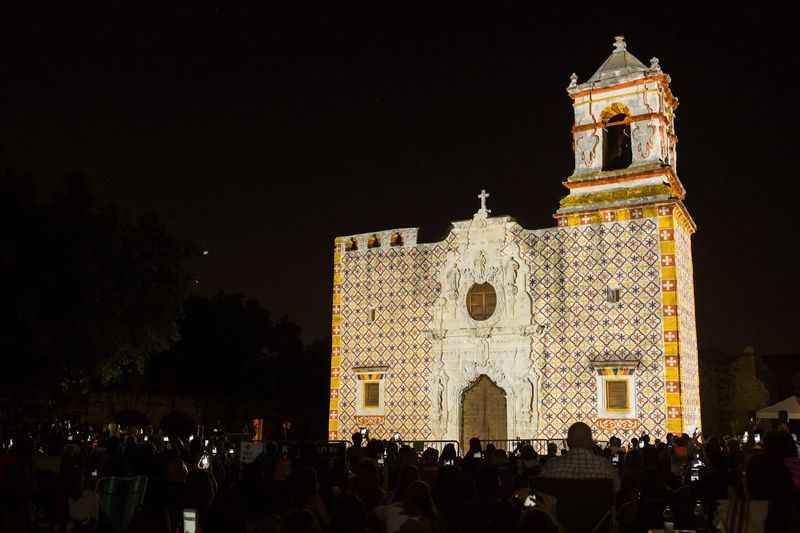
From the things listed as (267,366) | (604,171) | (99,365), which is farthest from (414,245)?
(267,366)

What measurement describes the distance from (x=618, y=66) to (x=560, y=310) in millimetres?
8552

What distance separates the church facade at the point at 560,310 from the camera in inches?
966

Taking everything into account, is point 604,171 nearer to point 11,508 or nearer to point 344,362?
point 344,362

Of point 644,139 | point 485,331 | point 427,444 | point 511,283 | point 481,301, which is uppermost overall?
point 644,139

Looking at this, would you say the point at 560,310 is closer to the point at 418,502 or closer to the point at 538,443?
the point at 538,443

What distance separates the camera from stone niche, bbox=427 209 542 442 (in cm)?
2614

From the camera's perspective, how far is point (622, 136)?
2805 centimetres

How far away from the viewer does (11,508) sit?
31.4ft

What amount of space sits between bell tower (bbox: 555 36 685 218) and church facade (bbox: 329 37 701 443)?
1.9 inches

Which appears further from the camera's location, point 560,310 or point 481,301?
point 481,301

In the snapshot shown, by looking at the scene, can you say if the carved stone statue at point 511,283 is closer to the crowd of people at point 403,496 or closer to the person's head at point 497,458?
the person's head at point 497,458

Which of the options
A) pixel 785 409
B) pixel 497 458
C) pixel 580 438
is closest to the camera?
pixel 580 438

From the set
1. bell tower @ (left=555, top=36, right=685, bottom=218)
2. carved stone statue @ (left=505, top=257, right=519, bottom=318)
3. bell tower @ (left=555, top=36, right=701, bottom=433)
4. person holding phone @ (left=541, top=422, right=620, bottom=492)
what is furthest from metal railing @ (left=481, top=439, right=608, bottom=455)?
person holding phone @ (left=541, top=422, right=620, bottom=492)

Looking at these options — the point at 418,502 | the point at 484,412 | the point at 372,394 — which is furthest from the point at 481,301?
the point at 418,502
